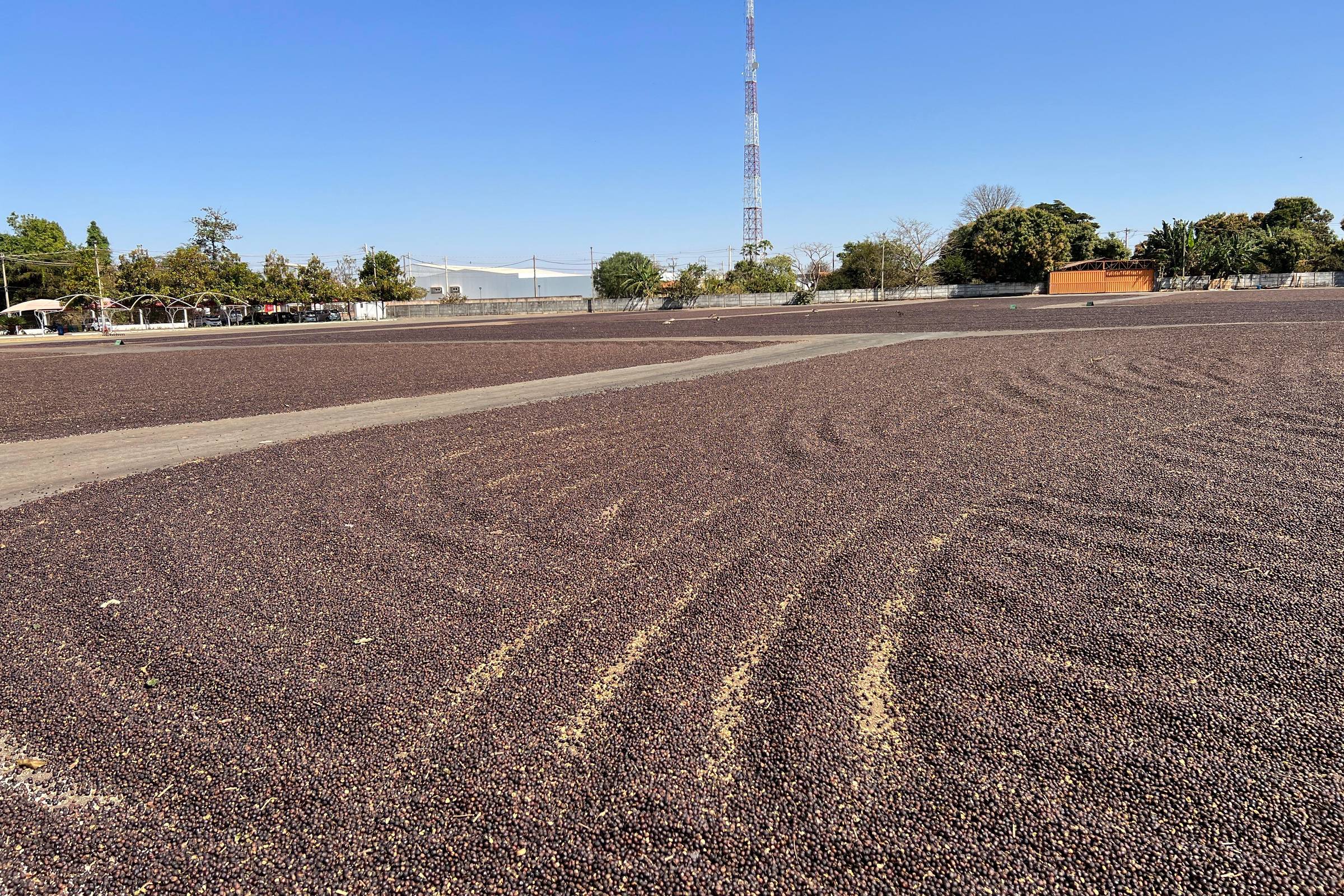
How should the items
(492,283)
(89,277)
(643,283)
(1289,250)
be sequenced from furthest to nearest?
1. (492,283)
2. (643,283)
3. (1289,250)
4. (89,277)

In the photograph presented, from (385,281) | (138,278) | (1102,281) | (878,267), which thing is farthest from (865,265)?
(138,278)

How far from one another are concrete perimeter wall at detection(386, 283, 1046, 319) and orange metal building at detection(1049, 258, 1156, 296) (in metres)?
1.73

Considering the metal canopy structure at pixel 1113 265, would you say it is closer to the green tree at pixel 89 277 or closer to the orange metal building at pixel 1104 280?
the orange metal building at pixel 1104 280

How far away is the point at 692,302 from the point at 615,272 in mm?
16568

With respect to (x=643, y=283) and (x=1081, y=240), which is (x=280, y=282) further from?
(x=1081, y=240)

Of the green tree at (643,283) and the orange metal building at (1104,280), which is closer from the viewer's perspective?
the orange metal building at (1104,280)

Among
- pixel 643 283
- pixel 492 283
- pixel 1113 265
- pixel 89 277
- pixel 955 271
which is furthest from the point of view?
pixel 492 283

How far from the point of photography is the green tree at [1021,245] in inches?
2852

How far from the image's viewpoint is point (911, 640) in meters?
3.16

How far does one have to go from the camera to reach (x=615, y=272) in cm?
9088

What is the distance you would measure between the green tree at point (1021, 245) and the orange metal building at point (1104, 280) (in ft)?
6.30

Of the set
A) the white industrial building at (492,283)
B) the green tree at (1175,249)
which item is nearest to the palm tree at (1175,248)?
the green tree at (1175,249)

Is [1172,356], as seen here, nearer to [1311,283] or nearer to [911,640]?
[911,640]

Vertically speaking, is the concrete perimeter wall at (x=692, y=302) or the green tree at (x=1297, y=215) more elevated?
the green tree at (x=1297, y=215)
